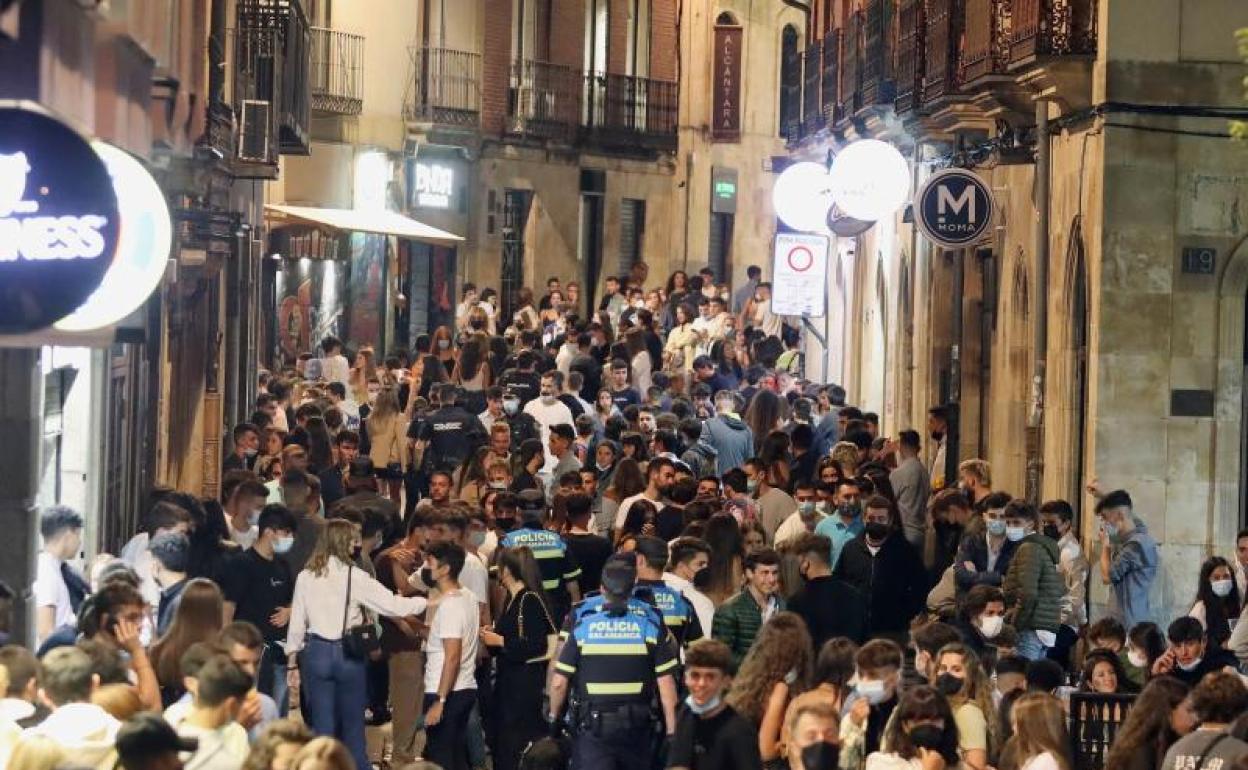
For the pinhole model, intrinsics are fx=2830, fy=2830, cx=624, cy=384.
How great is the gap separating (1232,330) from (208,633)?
40.3ft

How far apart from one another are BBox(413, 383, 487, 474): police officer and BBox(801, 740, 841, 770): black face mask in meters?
10.9

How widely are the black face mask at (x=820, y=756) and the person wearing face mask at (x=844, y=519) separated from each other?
257 inches

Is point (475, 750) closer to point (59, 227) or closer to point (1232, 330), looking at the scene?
point (59, 227)

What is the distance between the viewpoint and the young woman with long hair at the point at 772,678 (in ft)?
43.6

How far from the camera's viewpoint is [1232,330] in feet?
75.2

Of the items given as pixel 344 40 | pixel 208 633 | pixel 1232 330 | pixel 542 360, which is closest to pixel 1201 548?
pixel 1232 330

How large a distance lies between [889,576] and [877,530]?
11.7 inches

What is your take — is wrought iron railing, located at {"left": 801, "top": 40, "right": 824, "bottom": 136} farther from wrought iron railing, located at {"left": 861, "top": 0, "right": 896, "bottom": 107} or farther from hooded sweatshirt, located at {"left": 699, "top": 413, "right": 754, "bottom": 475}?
hooded sweatshirt, located at {"left": 699, "top": 413, "right": 754, "bottom": 475}

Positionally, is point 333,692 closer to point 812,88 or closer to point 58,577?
point 58,577

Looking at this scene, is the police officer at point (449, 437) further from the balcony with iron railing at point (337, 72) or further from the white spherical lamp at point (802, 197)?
the balcony with iron railing at point (337, 72)

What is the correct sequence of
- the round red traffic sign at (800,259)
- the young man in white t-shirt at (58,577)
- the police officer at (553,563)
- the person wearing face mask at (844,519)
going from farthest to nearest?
the round red traffic sign at (800,259) < the person wearing face mask at (844,519) < the police officer at (553,563) < the young man in white t-shirt at (58,577)

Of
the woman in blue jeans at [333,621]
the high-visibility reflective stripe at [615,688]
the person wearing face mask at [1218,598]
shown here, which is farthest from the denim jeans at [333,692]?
the person wearing face mask at [1218,598]

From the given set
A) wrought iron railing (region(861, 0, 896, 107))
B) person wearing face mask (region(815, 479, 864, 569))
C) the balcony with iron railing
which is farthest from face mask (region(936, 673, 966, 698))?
the balcony with iron railing

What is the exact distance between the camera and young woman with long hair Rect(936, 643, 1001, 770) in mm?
12594
